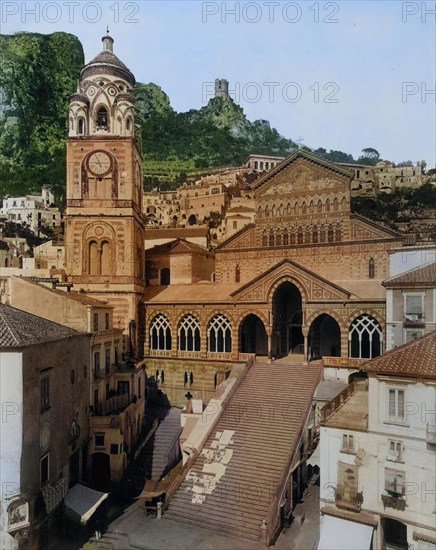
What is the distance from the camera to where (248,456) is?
2392cm

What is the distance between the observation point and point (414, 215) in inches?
3275

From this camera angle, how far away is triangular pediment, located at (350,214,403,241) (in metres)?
33.7

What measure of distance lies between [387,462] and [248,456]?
7.70m

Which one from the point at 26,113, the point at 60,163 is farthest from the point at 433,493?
the point at 26,113

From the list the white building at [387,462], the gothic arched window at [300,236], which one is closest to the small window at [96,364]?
the white building at [387,462]

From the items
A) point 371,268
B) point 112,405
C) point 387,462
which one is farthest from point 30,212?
point 387,462

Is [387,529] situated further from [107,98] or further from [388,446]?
[107,98]

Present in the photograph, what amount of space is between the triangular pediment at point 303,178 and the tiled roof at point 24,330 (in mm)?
20606

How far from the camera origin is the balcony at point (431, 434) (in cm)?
1728

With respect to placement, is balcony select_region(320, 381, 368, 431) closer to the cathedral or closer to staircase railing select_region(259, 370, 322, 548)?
staircase railing select_region(259, 370, 322, 548)

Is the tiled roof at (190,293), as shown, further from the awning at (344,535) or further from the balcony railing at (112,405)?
the awning at (344,535)

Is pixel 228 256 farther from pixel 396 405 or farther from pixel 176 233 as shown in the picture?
pixel 396 405

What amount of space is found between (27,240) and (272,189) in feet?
177

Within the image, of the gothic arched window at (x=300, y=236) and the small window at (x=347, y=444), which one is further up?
the gothic arched window at (x=300, y=236)
